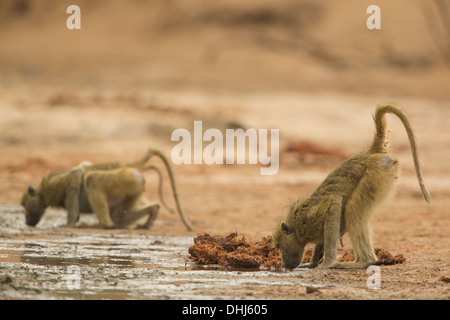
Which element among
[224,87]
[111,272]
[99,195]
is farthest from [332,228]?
[224,87]

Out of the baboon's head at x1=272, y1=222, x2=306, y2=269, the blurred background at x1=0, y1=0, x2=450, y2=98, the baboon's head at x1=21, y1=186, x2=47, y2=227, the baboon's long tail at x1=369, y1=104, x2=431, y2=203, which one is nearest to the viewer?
the baboon's long tail at x1=369, y1=104, x2=431, y2=203

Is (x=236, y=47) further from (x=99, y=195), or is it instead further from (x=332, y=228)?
(x=332, y=228)

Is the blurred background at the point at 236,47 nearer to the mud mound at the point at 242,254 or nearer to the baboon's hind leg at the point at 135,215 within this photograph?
the baboon's hind leg at the point at 135,215

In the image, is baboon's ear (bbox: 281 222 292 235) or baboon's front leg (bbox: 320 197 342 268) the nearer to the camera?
baboon's front leg (bbox: 320 197 342 268)

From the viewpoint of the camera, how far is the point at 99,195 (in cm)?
1109

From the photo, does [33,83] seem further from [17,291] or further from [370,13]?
[17,291]

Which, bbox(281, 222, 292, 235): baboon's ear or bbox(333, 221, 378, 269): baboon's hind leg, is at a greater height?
bbox(281, 222, 292, 235): baboon's ear

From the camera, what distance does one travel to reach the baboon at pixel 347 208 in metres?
7.23

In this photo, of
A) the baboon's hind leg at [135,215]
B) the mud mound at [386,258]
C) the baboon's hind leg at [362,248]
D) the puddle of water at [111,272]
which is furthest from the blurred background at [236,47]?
the baboon's hind leg at [362,248]

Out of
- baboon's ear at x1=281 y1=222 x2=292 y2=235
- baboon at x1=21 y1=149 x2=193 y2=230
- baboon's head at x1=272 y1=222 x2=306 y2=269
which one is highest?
baboon at x1=21 y1=149 x2=193 y2=230

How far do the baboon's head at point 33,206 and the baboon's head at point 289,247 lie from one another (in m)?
4.99

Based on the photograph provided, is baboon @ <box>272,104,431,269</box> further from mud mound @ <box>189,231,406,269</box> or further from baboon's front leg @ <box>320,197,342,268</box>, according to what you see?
mud mound @ <box>189,231,406,269</box>

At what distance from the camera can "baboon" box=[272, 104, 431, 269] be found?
7230 mm

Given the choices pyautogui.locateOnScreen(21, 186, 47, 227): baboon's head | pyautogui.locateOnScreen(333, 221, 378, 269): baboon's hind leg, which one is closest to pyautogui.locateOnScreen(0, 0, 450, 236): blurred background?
pyautogui.locateOnScreen(21, 186, 47, 227): baboon's head
